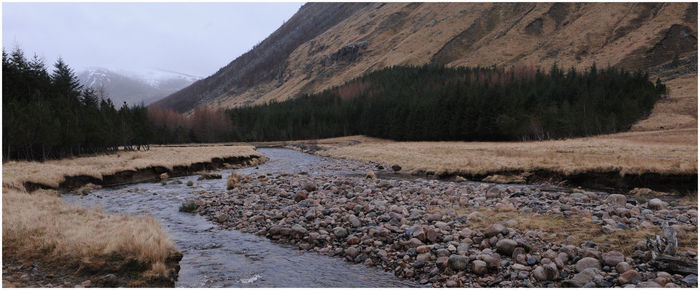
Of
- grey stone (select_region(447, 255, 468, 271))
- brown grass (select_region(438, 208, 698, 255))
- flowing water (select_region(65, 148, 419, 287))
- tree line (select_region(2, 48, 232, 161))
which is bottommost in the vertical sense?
flowing water (select_region(65, 148, 419, 287))

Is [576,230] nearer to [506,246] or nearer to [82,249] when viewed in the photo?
[506,246]

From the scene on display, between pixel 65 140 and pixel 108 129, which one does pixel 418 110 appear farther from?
pixel 65 140

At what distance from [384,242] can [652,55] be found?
584ft

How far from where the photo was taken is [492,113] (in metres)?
74.0

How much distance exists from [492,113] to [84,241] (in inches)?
2885

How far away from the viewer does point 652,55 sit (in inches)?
5674

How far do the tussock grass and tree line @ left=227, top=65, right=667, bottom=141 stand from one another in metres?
68.1

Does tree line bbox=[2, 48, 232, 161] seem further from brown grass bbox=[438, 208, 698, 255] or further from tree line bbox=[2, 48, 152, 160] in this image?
brown grass bbox=[438, 208, 698, 255]

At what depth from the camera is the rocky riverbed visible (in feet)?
28.1

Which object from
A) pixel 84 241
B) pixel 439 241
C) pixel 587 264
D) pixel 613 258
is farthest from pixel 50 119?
pixel 613 258

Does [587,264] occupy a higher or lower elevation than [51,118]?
lower

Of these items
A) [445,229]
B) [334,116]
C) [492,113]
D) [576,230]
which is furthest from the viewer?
[334,116]

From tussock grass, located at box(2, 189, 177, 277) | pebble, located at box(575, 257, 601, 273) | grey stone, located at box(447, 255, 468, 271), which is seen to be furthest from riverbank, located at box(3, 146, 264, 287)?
pebble, located at box(575, 257, 601, 273)

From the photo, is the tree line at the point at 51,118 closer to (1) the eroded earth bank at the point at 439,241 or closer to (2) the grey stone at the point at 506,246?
(1) the eroded earth bank at the point at 439,241
